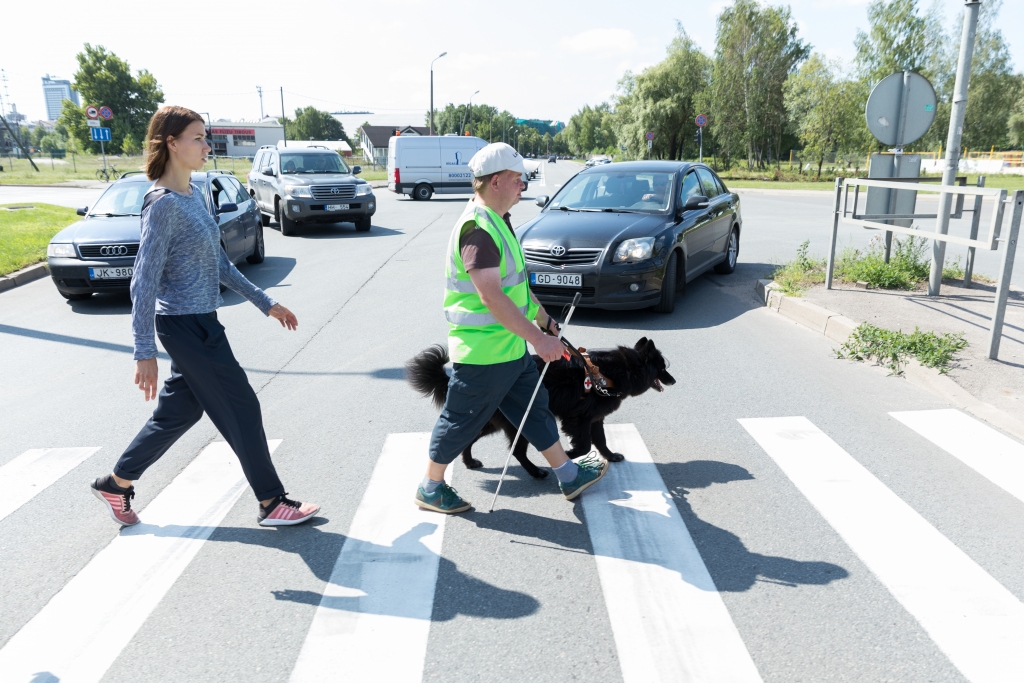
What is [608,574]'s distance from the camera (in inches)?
129

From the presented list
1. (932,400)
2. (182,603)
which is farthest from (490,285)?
(932,400)

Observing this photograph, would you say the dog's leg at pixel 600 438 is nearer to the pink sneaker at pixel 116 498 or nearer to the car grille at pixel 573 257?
the pink sneaker at pixel 116 498

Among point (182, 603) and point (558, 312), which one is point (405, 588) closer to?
point (182, 603)

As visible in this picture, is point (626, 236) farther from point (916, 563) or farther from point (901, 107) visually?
point (916, 563)

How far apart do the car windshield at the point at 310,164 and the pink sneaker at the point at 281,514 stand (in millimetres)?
15700

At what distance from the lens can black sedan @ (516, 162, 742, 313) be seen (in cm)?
802

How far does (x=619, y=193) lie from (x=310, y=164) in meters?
11.2

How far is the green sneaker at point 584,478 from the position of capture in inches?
158


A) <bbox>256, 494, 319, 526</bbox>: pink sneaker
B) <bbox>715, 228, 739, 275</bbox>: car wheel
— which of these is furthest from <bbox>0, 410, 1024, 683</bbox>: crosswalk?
<bbox>715, 228, 739, 275</bbox>: car wheel

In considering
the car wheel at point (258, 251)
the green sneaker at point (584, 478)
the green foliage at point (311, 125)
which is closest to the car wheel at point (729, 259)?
the green sneaker at point (584, 478)

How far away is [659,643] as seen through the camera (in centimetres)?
277

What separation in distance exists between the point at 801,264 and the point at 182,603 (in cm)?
895

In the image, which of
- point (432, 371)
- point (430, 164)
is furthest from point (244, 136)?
point (432, 371)

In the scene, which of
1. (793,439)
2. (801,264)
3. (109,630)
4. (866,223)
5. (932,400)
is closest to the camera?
(109,630)
